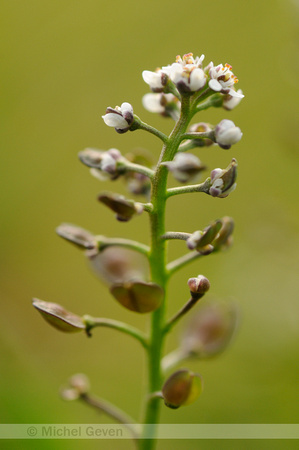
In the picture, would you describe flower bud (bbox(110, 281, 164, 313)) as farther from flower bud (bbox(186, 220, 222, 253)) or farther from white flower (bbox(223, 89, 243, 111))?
white flower (bbox(223, 89, 243, 111))

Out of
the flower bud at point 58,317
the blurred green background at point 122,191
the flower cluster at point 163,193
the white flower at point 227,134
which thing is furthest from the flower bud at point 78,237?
the blurred green background at point 122,191

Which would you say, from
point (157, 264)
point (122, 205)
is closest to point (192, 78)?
point (122, 205)

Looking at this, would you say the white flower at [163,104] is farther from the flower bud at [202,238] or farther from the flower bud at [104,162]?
the flower bud at [202,238]

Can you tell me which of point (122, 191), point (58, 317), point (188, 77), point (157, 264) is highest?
point (188, 77)

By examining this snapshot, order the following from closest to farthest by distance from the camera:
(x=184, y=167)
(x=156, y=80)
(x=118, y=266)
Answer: (x=184, y=167), (x=156, y=80), (x=118, y=266)

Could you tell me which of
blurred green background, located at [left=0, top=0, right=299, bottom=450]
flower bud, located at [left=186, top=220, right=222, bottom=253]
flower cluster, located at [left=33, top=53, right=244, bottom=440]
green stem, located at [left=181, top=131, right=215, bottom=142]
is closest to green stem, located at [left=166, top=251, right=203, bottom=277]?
flower cluster, located at [left=33, top=53, right=244, bottom=440]

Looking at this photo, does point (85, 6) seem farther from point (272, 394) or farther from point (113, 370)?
point (272, 394)

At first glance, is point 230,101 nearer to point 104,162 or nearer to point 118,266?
point 104,162
